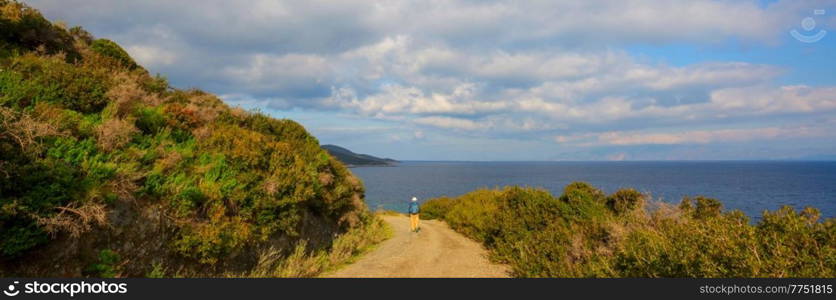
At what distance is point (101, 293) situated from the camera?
6.03m

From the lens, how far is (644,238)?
8.60m

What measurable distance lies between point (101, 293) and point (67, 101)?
6.85 metres

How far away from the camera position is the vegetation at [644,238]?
6.12 metres

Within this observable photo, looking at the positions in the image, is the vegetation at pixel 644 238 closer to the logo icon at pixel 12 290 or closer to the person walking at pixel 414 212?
the person walking at pixel 414 212

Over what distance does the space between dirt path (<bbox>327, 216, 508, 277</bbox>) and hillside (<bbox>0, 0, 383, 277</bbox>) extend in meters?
1.10

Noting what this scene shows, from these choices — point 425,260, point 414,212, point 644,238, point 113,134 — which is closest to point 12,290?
point 113,134

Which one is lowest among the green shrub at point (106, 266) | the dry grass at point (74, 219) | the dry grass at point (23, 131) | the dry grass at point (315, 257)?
the dry grass at point (315, 257)

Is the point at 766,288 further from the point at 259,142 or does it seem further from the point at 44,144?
the point at 44,144

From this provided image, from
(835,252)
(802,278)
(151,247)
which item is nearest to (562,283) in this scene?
(802,278)

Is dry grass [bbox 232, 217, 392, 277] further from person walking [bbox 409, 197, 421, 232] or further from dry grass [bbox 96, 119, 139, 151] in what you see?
dry grass [bbox 96, 119, 139, 151]

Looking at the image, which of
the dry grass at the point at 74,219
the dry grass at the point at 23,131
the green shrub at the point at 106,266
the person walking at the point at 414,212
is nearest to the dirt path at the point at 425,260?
the person walking at the point at 414,212

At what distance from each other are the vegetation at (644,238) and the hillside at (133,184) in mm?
6017

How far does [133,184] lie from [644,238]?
37.2 ft

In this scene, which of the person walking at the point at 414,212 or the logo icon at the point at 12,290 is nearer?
the logo icon at the point at 12,290
